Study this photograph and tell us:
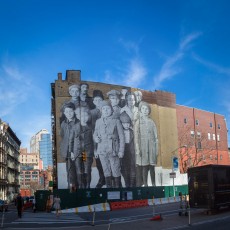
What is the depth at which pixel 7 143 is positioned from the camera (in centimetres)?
9256

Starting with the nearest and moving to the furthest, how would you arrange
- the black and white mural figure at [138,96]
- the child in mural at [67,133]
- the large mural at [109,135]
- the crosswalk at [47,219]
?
the crosswalk at [47,219], the child in mural at [67,133], the large mural at [109,135], the black and white mural figure at [138,96]

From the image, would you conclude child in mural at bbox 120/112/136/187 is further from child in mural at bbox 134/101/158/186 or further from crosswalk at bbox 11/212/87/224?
crosswalk at bbox 11/212/87/224

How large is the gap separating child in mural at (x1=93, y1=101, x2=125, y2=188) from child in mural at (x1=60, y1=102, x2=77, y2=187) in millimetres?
4394


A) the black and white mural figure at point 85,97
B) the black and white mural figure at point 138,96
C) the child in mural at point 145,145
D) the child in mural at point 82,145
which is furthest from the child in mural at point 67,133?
the black and white mural figure at point 138,96

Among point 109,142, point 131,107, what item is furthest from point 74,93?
point 131,107

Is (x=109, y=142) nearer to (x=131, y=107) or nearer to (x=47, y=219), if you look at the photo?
(x=131, y=107)

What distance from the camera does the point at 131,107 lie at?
204 feet

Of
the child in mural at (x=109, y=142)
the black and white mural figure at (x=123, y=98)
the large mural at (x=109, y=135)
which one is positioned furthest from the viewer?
the black and white mural figure at (x=123, y=98)

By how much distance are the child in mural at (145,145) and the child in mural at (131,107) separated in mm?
1021

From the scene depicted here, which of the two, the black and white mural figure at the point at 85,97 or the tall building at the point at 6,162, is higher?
the black and white mural figure at the point at 85,97

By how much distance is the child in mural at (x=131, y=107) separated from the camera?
202 ft

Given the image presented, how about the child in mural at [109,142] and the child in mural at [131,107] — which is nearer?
the child in mural at [109,142]

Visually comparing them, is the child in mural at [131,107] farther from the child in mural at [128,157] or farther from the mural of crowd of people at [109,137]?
the child in mural at [128,157]

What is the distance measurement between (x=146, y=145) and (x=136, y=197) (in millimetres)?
14976
